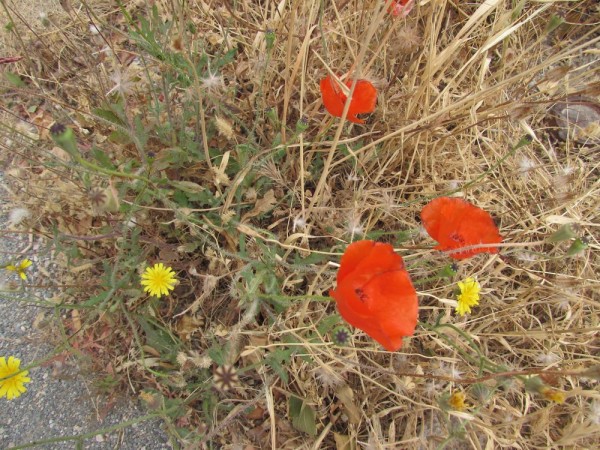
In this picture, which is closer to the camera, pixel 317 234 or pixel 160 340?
pixel 160 340

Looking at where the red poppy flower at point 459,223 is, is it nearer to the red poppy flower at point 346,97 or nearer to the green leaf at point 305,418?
the red poppy flower at point 346,97

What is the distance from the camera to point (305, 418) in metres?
1.60

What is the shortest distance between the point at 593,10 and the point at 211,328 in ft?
7.72

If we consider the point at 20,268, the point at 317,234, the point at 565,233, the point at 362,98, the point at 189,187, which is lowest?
the point at 317,234

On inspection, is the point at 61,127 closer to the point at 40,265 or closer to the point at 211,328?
the point at 211,328

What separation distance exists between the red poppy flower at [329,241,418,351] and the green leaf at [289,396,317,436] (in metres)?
0.57

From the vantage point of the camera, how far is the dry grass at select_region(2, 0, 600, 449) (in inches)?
61.4

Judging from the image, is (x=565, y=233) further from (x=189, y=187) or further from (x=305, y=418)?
(x=189, y=187)

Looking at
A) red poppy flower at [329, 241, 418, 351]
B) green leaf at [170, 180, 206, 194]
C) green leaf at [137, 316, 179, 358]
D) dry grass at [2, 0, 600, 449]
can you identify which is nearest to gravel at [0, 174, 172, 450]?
dry grass at [2, 0, 600, 449]

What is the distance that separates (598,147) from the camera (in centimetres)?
213

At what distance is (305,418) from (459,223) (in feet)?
2.67

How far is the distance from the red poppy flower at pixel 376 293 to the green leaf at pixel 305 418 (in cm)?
57

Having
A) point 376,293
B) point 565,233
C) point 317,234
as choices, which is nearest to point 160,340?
point 317,234

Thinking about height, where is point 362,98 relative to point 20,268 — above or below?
above
